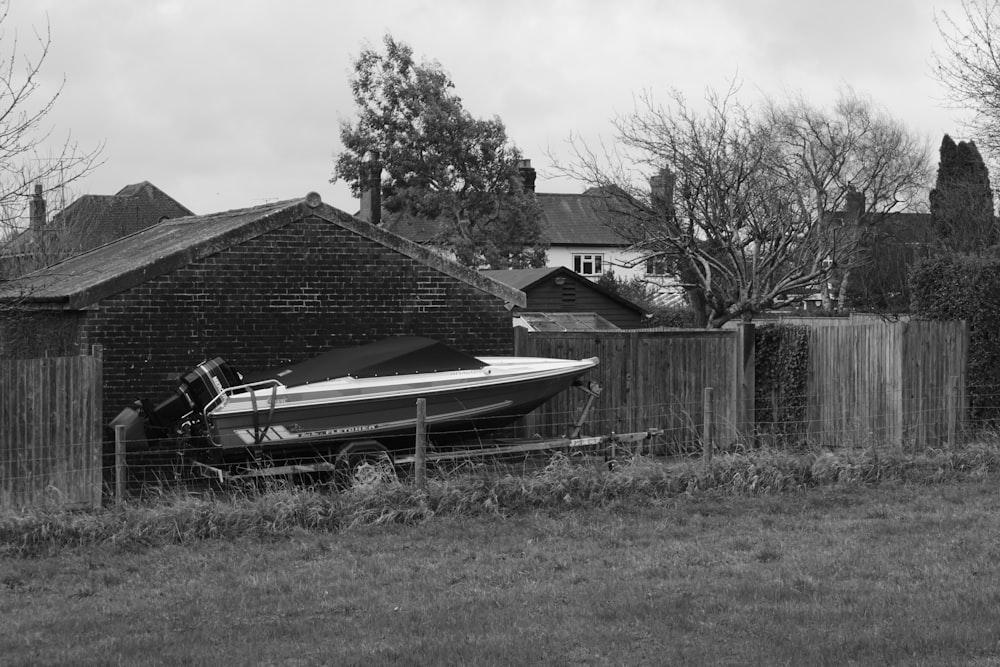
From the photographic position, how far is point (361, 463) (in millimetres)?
12992

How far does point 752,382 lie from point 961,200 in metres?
28.6

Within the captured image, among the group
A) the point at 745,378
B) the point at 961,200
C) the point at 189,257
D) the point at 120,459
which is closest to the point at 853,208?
the point at 961,200

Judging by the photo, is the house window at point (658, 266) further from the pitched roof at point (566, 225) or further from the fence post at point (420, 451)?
the pitched roof at point (566, 225)

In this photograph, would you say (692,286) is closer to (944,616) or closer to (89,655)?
(944,616)

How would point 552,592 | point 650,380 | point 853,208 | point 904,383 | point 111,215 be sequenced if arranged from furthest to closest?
point 111,215 < point 853,208 < point 650,380 < point 904,383 < point 552,592

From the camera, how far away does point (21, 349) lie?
14.7m

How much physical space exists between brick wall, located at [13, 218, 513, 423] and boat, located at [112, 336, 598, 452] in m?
0.71

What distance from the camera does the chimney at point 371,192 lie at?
36625 millimetres

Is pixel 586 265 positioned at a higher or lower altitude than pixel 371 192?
lower

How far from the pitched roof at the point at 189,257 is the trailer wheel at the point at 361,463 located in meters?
3.21

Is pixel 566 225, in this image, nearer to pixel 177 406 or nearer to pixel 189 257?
pixel 189 257

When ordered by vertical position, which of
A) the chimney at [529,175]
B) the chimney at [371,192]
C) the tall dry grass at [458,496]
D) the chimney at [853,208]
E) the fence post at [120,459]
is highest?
the chimney at [529,175]

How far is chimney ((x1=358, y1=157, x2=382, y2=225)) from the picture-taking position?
36.6 metres

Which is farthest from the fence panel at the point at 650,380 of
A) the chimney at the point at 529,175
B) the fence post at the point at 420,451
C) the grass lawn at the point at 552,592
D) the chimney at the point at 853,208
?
the chimney at the point at 529,175
